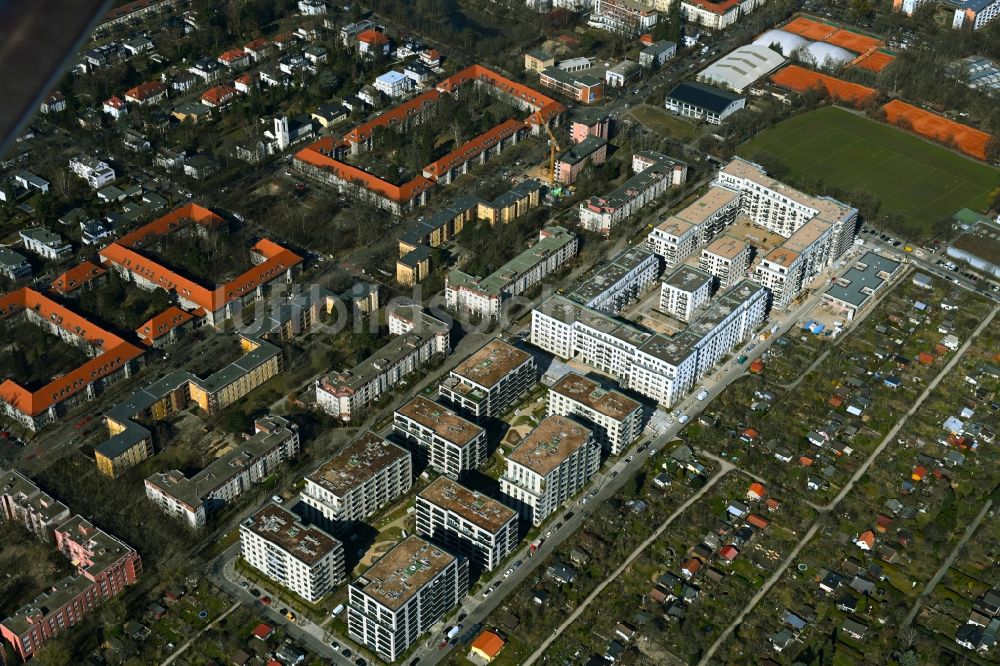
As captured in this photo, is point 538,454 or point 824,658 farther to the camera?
point 538,454

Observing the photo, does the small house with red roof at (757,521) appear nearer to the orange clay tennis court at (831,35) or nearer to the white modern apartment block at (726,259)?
the white modern apartment block at (726,259)

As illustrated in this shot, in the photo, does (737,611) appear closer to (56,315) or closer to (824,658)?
(824,658)

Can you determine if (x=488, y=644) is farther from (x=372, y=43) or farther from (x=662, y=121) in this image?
(x=372, y=43)

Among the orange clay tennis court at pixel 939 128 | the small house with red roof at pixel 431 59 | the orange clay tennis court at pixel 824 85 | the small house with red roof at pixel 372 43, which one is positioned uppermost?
the small house with red roof at pixel 372 43

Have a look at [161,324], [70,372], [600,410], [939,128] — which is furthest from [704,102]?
[70,372]

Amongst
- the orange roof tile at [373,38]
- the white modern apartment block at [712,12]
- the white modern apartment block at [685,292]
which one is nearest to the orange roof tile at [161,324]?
the white modern apartment block at [685,292]

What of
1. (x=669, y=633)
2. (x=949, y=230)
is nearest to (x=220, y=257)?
(x=669, y=633)
